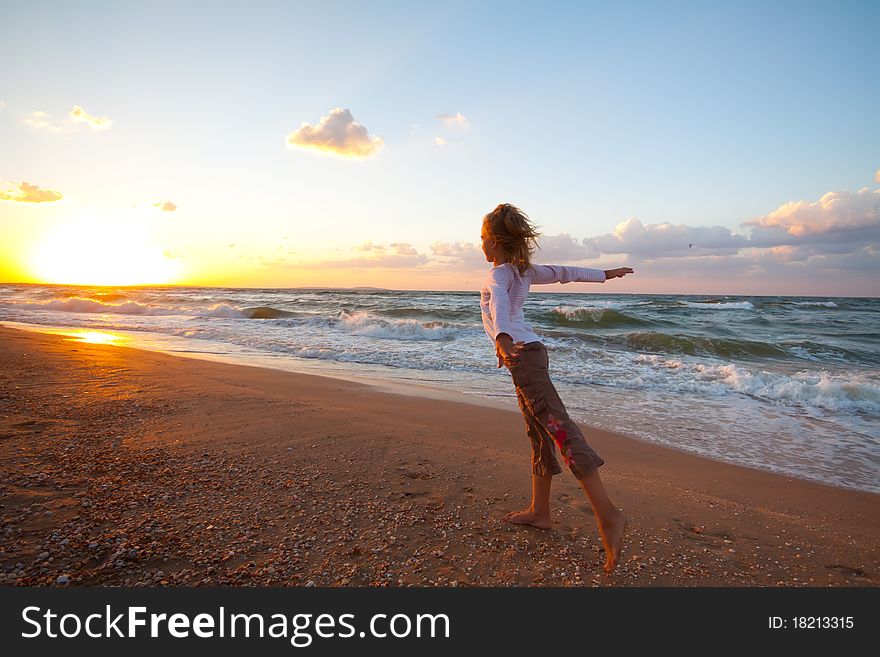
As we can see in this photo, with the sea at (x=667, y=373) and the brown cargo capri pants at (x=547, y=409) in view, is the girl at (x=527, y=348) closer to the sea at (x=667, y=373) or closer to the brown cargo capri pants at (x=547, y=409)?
the brown cargo capri pants at (x=547, y=409)

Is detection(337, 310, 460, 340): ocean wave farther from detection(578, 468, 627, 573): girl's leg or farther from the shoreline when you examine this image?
detection(578, 468, 627, 573): girl's leg

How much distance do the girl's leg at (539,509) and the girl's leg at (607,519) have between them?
0.50m

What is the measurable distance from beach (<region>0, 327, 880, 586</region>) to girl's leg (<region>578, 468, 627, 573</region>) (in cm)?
17

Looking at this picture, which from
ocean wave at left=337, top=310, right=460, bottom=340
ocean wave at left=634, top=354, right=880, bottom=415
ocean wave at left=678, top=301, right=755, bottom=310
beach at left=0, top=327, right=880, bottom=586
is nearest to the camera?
beach at left=0, top=327, right=880, bottom=586

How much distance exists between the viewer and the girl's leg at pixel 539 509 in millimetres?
3010

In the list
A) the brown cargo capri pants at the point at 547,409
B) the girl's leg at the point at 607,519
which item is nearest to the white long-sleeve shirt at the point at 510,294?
the brown cargo capri pants at the point at 547,409

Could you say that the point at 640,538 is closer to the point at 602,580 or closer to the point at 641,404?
the point at 602,580

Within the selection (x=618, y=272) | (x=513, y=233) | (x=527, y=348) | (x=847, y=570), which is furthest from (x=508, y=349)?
(x=847, y=570)

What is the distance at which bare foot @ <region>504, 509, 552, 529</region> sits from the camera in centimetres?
302

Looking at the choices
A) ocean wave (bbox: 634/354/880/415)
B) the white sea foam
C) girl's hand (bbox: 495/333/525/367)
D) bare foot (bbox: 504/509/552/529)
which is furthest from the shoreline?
the white sea foam

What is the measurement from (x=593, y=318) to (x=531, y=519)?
24375 mm

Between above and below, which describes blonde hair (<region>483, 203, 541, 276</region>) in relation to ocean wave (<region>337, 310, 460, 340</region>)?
above

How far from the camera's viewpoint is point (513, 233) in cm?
265

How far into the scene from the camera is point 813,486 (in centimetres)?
450
